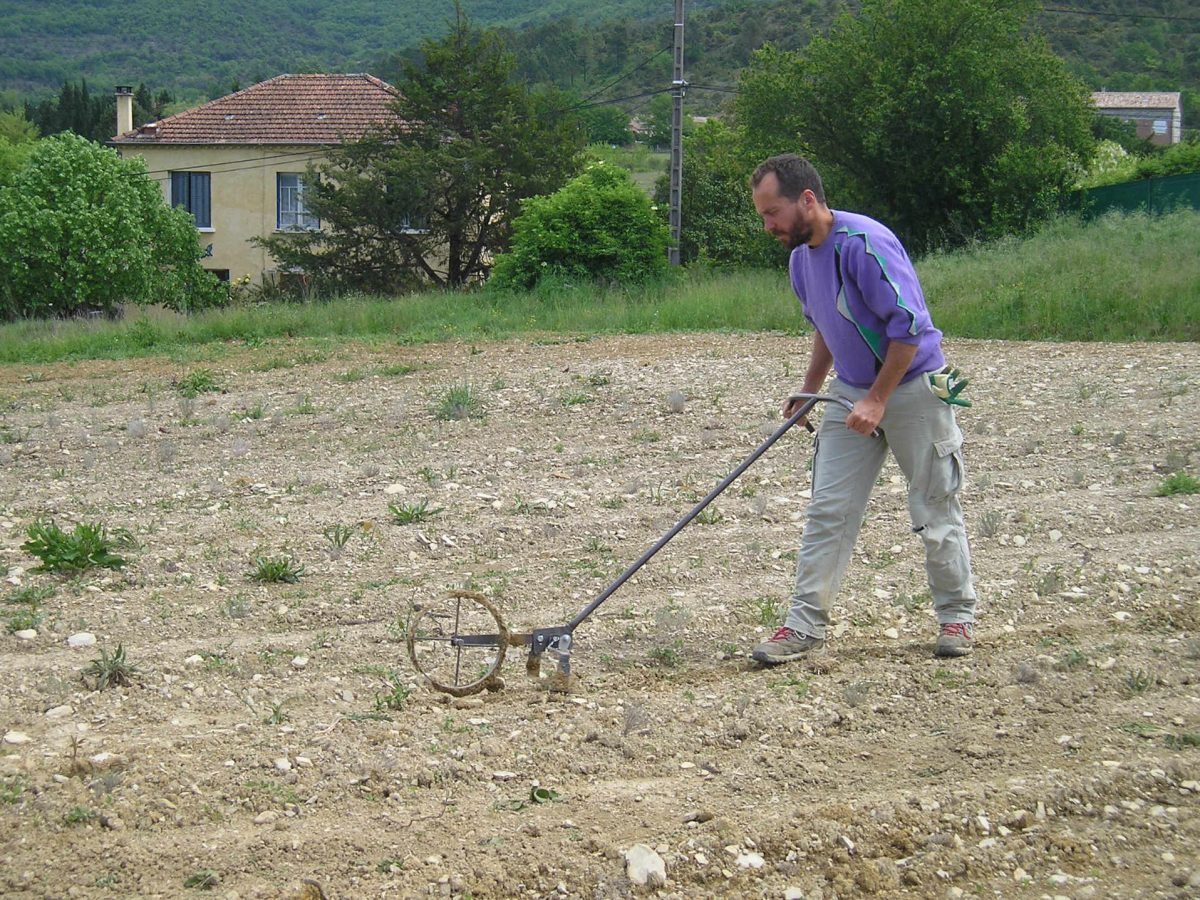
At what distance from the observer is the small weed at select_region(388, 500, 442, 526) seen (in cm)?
709

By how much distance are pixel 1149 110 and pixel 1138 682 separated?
65574 millimetres

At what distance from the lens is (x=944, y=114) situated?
2516 centimetres

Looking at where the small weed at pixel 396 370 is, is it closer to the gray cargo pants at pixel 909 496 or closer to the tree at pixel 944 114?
the gray cargo pants at pixel 909 496

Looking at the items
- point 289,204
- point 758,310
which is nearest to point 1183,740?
point 758,310

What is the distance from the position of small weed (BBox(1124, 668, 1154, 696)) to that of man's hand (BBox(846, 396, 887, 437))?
1228 millimetres

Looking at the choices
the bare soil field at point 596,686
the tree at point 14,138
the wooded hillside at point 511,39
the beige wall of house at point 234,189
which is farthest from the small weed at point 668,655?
the wooded hillside at point 511,39

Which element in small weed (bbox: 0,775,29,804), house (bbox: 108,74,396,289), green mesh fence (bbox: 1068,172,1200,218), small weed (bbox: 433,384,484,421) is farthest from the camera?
house (bbox: 108,74,396,289)

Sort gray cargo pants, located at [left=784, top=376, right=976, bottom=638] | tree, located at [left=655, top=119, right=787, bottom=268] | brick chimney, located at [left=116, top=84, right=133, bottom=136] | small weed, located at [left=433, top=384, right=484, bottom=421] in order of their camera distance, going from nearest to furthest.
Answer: gray cargo pants, located at [left=784, top=376, right=976, bottom=638] < small weed, located at [left=433, top=384, right=484, bottom=421] < tree, located at [left=655, top=119, right=787, bottom=268] < brick chimney, located at [left=116, top=84, right=133, bottom=136]

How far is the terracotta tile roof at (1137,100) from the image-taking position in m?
61.2

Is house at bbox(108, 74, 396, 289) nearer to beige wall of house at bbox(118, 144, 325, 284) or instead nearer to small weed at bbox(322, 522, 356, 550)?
beige wall of house at bbox(118, 144, 325, 284)

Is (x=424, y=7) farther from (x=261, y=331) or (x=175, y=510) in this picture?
(x=175, y=510)

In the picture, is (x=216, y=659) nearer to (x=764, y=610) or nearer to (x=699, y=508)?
(x=699, y=508)

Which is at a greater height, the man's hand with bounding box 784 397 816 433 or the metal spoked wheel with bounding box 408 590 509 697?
the man's hand with bounding box 784 397 816 433

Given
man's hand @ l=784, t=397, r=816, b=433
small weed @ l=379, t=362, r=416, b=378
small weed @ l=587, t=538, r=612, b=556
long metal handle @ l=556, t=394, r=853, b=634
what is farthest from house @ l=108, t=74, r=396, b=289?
long metal handle @ l=556, t=394, r=853, b=634
